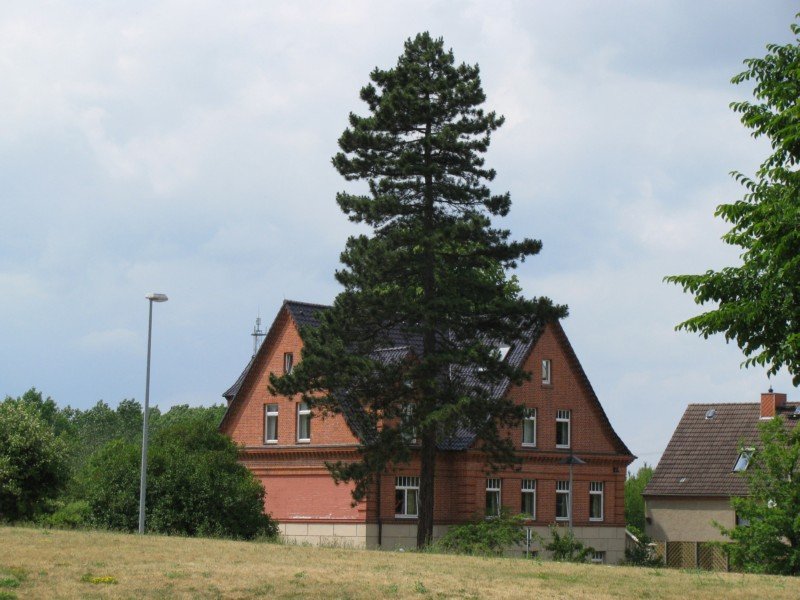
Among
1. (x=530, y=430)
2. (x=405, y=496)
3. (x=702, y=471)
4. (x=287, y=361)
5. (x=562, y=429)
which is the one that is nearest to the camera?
(x=405, y=496)

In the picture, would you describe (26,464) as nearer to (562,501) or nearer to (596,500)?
(562,501)

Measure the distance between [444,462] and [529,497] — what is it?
15.0 feet

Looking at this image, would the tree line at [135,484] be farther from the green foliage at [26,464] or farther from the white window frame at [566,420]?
the white window frame at [566,420]

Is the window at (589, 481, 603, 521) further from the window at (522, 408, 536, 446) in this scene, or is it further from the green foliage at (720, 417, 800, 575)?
the green foliage at (720, 417, 800, 575)

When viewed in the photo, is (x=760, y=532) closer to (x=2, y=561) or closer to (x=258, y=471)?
(x=258, y=471)

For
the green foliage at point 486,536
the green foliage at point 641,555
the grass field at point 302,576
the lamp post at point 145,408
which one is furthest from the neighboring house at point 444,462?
the grass field at point 302,576

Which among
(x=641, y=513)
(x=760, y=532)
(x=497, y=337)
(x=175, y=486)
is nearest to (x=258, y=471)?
(x=175, y=486)

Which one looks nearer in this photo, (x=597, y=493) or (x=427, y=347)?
(x=427, y=347)

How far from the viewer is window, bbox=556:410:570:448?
188ft

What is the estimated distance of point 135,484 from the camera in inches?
1735

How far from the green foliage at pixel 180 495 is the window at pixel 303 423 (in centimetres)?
727

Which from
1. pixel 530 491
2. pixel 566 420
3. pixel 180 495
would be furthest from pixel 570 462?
pixel 180 495

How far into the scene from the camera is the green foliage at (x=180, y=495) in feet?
143

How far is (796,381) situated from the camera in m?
27.6
